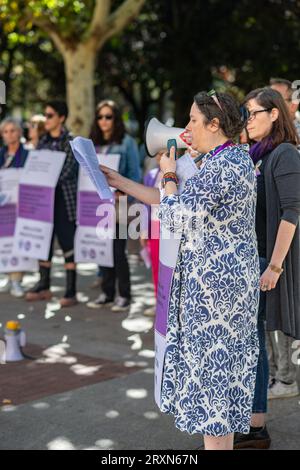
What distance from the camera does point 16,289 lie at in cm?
912

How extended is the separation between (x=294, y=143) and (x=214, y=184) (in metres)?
1.27

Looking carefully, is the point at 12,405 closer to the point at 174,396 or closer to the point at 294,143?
the point at 174,396

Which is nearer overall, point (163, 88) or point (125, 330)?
point (125, 330)

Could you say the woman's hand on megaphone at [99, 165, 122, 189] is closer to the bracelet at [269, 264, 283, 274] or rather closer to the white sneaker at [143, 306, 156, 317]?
the bracelet at [269, 264, 283, 274]

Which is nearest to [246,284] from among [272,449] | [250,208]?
[250,208]

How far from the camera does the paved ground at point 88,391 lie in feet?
15.1

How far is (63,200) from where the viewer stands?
335 inches

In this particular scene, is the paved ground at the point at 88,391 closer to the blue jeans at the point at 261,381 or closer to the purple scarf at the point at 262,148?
the blue jeans at the point at 261,381

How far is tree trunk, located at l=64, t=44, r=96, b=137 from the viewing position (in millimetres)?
15383

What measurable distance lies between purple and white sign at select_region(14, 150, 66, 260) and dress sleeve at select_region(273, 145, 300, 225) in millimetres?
4121

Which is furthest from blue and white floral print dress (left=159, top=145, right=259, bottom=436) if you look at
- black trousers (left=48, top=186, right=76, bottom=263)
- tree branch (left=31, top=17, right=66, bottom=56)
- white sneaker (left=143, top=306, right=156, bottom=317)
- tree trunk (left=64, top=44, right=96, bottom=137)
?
tree branch (left=31, top=17, right=66, bottom=56)

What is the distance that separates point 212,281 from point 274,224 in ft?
3.35

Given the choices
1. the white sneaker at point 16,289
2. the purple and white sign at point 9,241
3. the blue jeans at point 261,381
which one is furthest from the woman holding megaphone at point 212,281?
the white sneaker at point 16,289

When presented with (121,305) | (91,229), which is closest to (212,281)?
(121,305)
